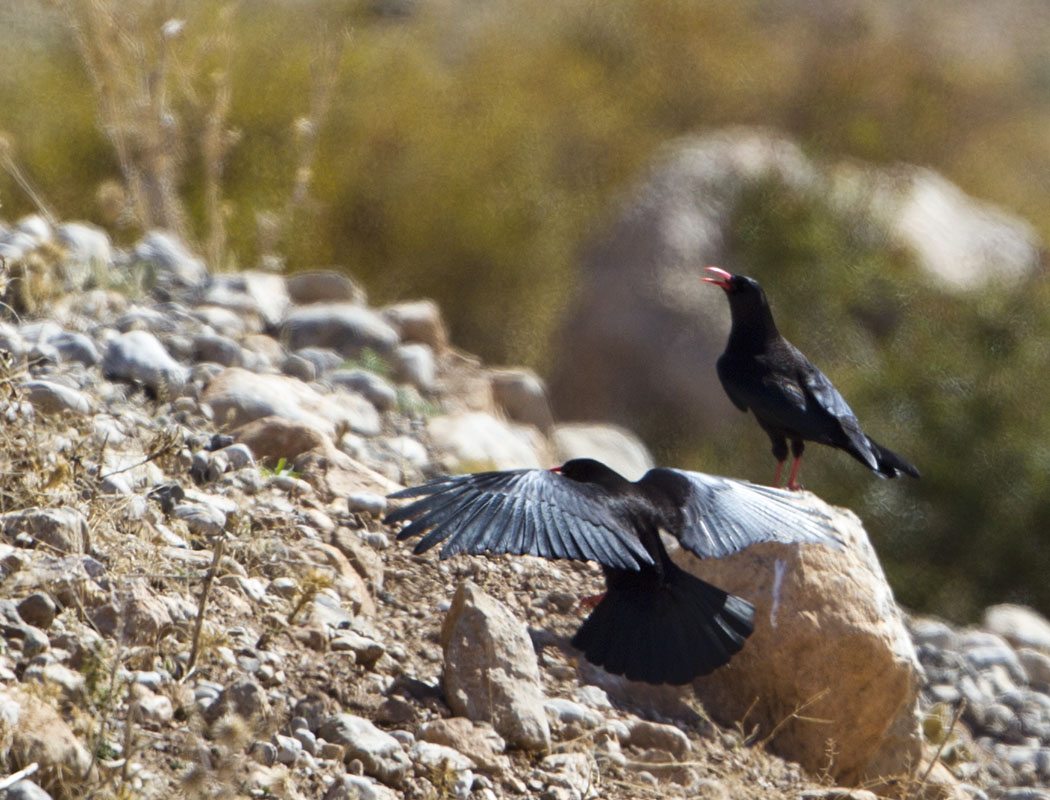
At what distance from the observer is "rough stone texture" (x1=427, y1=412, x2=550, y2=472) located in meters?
5.86

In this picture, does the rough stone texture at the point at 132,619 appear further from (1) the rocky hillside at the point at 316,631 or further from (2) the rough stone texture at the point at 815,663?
(2) the rough stone texture at the point at 815,663

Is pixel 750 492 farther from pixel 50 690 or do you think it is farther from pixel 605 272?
pixel 605 272

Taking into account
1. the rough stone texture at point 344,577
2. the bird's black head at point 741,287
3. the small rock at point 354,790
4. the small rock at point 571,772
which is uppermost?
the bird's black head at point 741,287

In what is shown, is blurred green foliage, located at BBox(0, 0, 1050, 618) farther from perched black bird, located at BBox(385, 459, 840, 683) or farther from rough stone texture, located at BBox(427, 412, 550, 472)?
perched black bird, located at BBox(385, 459, 840, 683)

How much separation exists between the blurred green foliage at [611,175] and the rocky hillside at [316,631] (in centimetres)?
250

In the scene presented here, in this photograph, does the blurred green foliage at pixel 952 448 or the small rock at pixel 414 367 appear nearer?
the small rock at pixel 414 367

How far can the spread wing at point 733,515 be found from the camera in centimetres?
399

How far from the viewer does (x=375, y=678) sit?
3.59 metres

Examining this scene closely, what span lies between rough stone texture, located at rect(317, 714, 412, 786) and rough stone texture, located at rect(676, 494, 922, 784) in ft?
4.22

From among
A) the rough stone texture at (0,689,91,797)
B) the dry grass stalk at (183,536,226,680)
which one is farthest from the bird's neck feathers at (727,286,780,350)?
the rough stone texture at (0,689,91,797)

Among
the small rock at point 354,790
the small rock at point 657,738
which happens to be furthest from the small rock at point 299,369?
the small rock at point 354,790

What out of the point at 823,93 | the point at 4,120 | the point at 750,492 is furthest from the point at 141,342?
the point at 823,93

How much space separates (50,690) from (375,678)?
90 cm

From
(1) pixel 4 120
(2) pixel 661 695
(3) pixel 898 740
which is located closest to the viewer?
(2) pixel 661 695
